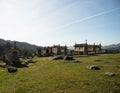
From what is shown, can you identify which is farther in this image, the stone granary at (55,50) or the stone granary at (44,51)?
the stone granary at (55,50)

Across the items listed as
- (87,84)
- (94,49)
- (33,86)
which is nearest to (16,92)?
(33,86)

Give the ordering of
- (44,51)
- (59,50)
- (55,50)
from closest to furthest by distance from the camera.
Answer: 1. (59,50)
2. (55,50)
3. (44,51)

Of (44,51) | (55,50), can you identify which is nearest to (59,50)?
(55,50)

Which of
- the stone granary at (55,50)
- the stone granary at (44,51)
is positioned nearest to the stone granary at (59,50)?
the stone granary at (55,50)

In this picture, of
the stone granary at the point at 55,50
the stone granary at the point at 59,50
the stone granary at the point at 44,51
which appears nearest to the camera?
the stone granary at the point at 44,51

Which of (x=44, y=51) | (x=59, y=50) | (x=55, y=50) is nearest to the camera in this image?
(x=59, y=50)

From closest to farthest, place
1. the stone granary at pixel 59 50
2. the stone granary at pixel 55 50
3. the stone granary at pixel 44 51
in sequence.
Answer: the stone granary at pixel 44 51 < the stone granary at pixel 59 50 < the stone granary at pixel 55 50

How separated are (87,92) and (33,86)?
7734mm

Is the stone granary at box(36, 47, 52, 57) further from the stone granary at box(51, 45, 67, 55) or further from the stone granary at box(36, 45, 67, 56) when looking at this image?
the stone granary at box(51, 45, 67, 55)

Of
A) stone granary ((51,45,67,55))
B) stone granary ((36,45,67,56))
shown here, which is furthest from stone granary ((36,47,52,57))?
stone granary ((51,45,67,55))

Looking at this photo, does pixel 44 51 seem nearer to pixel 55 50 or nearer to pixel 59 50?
pixel 55 50

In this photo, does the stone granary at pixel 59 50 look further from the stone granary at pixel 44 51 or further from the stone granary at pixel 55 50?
the stone granary at pixel 44 51

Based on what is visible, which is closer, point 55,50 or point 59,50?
point 59,50

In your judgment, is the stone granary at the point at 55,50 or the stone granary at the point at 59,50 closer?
the stone granary at the point at 59,50
